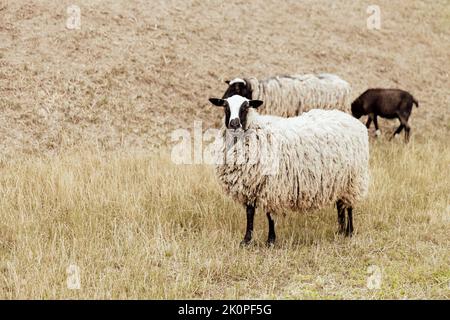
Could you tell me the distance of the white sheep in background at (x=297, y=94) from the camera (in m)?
11.8

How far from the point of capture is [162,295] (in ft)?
17.4

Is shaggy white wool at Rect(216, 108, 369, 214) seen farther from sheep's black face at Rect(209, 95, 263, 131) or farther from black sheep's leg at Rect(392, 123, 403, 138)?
black sheep's leg at Rect(392, 123, 403, 138)

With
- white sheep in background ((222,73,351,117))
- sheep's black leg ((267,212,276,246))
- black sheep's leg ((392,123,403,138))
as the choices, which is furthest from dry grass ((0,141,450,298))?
black sheep's leg ((392,123,403,138))

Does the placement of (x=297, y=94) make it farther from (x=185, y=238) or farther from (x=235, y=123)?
(x=185, y=238)

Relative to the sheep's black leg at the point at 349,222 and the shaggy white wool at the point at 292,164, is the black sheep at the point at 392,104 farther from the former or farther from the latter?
the sheep's black leg at the point at 349,222

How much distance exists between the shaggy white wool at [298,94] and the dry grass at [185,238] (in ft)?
9.77

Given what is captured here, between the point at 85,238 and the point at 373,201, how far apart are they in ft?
13.6

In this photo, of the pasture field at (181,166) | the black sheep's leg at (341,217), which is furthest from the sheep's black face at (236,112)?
the black sheep's leg at (341,217)

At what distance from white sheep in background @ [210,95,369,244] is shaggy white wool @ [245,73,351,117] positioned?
4.72 metres

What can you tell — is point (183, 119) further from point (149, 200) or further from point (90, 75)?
point (149, 200)

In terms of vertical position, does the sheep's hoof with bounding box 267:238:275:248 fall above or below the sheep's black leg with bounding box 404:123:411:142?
below

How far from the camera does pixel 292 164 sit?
670 cm

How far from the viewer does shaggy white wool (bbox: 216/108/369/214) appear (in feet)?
21.6
